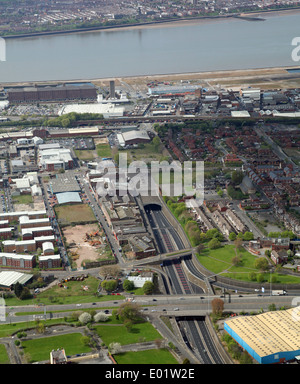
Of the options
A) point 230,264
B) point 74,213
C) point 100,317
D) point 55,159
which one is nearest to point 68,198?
point 74,213

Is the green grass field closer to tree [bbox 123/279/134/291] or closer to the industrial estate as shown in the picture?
the industrial estate

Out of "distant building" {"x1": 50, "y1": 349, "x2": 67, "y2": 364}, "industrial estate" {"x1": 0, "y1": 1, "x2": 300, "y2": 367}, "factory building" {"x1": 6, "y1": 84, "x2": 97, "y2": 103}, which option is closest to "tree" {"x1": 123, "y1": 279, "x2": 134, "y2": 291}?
"industrial estate" {"x1": 0, "y1": 1, "x2": 300, "y2": 367}

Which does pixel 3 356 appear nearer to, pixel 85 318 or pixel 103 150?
pixel 85 318

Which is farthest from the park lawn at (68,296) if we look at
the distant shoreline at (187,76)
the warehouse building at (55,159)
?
the distant shoreline at (187,76)

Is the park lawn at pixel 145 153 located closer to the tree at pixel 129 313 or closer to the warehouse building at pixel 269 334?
the tree at pixel 129 313

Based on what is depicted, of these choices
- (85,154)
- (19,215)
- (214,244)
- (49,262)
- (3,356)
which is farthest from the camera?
(85,154)

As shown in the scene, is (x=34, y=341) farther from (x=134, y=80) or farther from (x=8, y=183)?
(x=134, y=80)

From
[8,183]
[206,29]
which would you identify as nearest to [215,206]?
[8,183]
